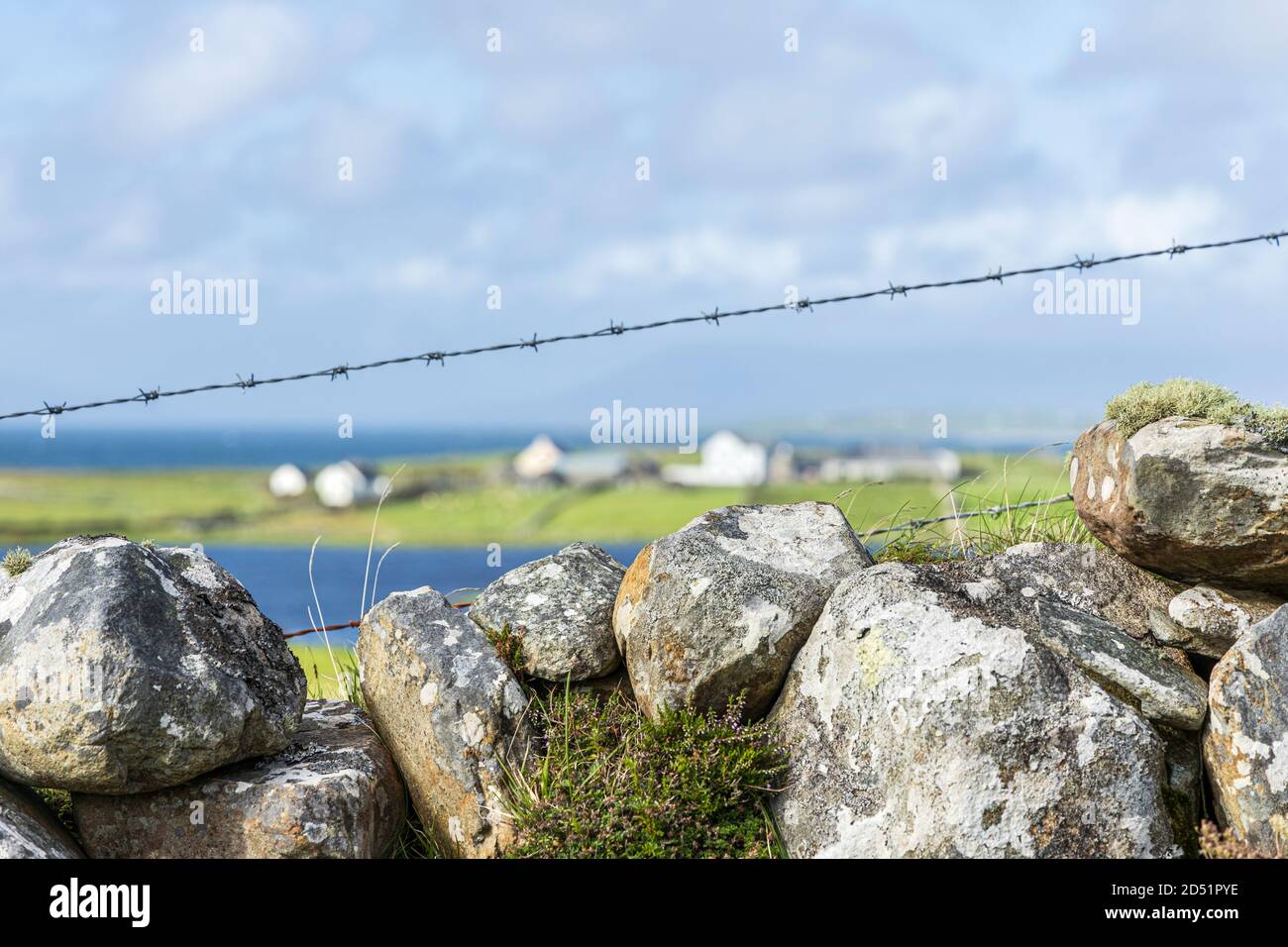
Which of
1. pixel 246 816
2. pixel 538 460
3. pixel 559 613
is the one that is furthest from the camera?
pixel 538 460

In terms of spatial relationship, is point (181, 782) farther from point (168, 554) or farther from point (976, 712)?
point (976, 712)

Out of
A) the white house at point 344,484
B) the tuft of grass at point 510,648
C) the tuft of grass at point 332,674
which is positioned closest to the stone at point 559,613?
the tuft of grass at point 510,648

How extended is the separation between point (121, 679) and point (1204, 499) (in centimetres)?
512

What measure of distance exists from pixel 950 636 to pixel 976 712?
36 centimetres

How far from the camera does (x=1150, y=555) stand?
532cm

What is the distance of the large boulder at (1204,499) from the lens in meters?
4.91

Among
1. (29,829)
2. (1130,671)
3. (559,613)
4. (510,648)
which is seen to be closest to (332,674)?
(510,648)

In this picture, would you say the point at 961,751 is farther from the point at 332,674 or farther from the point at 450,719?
the point at 332,674

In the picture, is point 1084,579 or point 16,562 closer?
point 16,562

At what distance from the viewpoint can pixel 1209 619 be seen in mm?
5137

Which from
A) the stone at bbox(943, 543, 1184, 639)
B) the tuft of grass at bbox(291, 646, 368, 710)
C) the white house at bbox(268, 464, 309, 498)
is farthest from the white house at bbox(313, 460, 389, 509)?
the stone at bbox(943, 543, 1184, 639)

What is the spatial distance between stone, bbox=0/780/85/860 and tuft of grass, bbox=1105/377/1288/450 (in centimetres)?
558

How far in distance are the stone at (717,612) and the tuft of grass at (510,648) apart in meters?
0.53

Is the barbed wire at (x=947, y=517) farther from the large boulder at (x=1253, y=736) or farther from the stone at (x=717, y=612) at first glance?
the large boulder at (x=1253, y=736)
